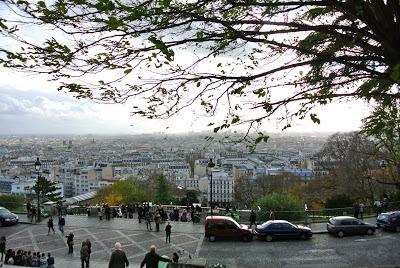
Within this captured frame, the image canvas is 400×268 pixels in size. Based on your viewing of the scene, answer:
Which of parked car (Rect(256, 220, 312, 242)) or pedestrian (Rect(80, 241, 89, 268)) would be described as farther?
parked car (Rect(256, 220, 312, 242))

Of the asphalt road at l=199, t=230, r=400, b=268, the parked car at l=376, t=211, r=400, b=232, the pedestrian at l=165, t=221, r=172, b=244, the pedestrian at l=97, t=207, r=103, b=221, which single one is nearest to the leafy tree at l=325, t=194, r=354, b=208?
the parked car at l=376, t=211, r=400, b=232

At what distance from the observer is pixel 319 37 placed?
367 inches

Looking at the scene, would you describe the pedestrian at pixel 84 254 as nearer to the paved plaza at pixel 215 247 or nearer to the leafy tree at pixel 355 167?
the paved plaza at pixel 215 247

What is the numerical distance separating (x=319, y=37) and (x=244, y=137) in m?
2.65

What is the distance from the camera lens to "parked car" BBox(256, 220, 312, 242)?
21750 mm

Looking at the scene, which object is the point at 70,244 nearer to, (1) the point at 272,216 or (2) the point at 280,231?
(2) the point at 280,231

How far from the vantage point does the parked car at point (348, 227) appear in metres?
22.4

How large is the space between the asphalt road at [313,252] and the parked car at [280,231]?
0.97 feet

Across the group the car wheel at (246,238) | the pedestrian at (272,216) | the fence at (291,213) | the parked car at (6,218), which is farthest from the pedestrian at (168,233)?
the parked car at (6,218)

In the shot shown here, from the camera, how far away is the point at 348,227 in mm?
22406

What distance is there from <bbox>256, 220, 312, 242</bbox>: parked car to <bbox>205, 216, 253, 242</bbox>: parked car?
0.58m

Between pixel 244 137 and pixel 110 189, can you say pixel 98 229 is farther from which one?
pixel 110 189

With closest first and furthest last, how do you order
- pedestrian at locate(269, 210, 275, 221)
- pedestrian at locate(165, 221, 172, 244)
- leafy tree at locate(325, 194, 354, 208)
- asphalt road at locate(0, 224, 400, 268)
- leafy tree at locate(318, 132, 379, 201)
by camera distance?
asphalt road at locate(0, 224, 400, 268) → pedestrian at locate(165, 221, 172, 244) → pedestrian at locate(269, 210, 275, 221) → leafy tree at locate(325, 194, 354, 208) → leafy tree at locate(318, 132, 379, 201)

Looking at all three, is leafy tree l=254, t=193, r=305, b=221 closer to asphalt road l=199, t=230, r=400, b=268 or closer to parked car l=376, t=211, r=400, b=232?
asphalt road l=199, t=230, r=400, b=268
